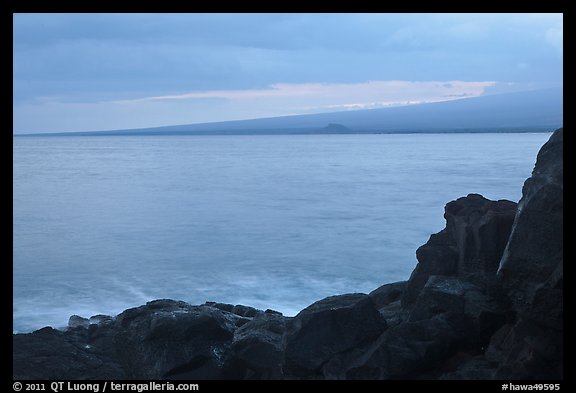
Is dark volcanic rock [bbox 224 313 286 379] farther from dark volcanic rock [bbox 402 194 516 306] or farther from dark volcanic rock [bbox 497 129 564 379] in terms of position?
dark volcanic rock [bbox 497 129 564 379]

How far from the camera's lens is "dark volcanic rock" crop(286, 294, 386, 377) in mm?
6504

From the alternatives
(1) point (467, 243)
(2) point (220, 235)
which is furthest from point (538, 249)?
(2) point (220, 235)

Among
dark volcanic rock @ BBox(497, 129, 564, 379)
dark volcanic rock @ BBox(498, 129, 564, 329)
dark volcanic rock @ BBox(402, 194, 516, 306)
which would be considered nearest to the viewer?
dark volcanic rock @ BBox(497, 129, 564, 379)

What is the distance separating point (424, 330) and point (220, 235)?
13.4 metres

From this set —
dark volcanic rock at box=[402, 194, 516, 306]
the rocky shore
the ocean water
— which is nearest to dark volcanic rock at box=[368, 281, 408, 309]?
the rocky shore

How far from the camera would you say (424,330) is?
6203 mm

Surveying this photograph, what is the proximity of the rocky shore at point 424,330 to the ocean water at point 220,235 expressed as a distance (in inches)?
130

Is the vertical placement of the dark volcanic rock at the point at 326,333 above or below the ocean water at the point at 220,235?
above

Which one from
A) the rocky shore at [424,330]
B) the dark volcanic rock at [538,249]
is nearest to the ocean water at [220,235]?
the rocky shore at [424,330]

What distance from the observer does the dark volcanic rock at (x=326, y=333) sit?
6.50m

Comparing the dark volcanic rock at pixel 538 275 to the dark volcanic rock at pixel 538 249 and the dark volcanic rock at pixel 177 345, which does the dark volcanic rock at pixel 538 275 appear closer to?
the dark volcanic rock at pixel 538 249

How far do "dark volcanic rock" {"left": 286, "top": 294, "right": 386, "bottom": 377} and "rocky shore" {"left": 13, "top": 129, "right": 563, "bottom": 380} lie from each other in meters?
0.01
